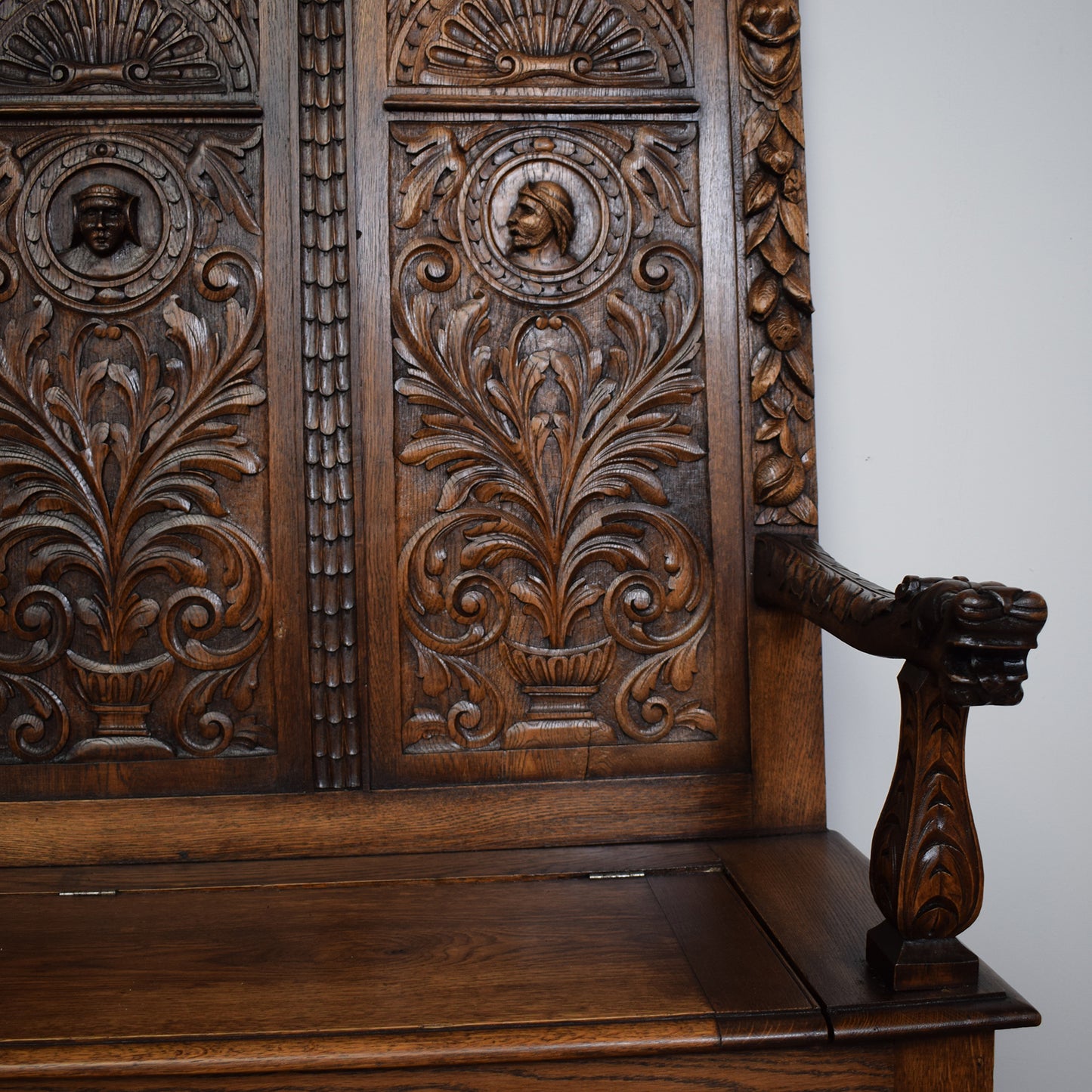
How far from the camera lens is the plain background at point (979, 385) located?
1517 millimetres

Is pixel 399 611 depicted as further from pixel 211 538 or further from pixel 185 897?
pixel 185 897

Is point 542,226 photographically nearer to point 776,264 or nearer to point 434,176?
point 434,176

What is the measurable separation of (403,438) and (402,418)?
3cm

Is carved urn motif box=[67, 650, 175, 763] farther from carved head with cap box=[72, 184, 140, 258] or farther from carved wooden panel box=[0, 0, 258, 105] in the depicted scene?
carved wooden panel box=[0, 0, 258, 105]

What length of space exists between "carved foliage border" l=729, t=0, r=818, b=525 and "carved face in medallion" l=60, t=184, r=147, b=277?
2.75 feet

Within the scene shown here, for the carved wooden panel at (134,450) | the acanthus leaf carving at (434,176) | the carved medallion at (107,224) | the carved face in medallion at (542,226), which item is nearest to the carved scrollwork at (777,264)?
the carved face in medallion at (542,226)

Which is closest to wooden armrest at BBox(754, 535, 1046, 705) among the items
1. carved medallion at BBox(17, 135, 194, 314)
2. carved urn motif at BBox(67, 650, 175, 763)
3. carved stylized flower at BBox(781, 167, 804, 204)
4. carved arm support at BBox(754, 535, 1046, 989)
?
carved arm support at BBox(754, 535, 1046, 989)

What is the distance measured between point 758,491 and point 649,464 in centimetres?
16

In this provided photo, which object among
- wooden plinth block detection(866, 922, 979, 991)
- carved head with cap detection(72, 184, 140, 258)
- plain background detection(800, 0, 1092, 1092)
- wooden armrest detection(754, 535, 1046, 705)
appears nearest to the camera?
wooden armrest detection(754, 535, 1046, 705)

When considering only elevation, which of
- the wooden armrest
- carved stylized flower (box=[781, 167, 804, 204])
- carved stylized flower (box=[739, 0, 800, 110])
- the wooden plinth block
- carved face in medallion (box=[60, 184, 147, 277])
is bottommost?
the wooden plinth block

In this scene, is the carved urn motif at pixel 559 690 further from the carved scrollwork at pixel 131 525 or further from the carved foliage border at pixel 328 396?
the carved scrollwork at pixel 131 525

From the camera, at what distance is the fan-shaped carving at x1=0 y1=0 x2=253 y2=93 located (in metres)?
1.37

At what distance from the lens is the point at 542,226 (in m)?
1.40

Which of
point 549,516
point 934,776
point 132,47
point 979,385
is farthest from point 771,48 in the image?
point 934,776
